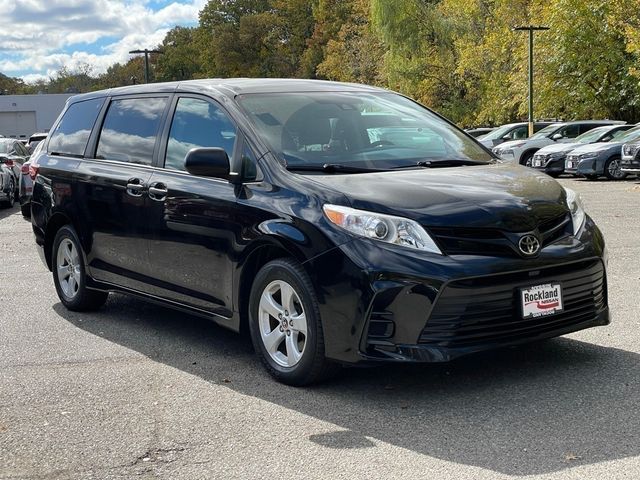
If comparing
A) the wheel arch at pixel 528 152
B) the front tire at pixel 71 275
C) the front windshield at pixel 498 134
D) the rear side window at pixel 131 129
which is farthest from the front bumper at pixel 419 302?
the front windshield at pixel 498 134

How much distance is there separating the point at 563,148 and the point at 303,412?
2214 cm

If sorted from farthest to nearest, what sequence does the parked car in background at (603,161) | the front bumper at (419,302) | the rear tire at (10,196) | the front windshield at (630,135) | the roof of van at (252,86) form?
the front windshield at (630,135) < the parked car in background at (603,161) < the rear tire at (10,196) < the roof of van at (252,86) < the front bumper at (419,302)

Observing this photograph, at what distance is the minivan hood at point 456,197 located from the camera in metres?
4.68

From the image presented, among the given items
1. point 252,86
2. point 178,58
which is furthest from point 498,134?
point 178,58

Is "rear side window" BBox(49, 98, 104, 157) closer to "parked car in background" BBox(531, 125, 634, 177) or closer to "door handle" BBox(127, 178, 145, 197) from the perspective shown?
"door handle" BBox(127, 178, 145, 197)

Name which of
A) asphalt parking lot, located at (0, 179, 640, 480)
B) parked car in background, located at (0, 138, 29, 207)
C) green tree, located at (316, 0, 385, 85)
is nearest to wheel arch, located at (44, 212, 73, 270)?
asphalt parking lot, located at (0, 179, 640, 480)

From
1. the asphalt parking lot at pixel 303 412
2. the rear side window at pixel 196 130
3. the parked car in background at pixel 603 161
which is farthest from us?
the parked car in background at pixel 603 161

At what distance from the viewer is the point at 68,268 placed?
761cm

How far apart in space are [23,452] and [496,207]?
270 cm

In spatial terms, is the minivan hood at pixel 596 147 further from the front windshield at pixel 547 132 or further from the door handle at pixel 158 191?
the door handle at pixel 158 191

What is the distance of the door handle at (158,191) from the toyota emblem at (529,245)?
2486 millimetres

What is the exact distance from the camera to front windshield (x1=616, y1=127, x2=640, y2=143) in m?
23.4

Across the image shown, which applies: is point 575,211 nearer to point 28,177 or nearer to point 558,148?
point 28,177

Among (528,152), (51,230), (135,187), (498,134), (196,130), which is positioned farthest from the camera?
(498,134)
